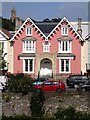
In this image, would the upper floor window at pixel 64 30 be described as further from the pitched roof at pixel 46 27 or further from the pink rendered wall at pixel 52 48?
the pitched roof at pixel 46 27

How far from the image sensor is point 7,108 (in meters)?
31.0

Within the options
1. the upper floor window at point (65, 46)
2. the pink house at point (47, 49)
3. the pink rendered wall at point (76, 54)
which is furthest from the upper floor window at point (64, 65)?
the upper floor window at point (65, 46)

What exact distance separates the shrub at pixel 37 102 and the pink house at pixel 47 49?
78.9ft

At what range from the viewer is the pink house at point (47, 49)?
54500 millimetres

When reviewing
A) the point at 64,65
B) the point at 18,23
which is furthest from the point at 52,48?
the point at 18,23

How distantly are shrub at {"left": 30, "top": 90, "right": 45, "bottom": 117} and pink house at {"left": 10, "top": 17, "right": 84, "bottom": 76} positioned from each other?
24050 millimetres

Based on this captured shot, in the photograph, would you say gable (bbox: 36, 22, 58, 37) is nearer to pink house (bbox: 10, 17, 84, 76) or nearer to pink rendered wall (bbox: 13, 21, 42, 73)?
pink house (bbox: 10, 17, 84, 76)

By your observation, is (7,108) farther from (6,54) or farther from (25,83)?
(6,54)

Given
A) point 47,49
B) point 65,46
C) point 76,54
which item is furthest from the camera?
point 47,49

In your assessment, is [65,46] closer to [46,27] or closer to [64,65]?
[64,65]

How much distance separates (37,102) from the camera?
29.9 metres

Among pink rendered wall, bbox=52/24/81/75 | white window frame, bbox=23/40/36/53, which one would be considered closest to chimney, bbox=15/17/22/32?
white window frame, bbox=23/40/36/53

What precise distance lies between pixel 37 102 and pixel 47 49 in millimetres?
25913

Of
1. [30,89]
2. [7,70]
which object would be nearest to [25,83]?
[30,89]
